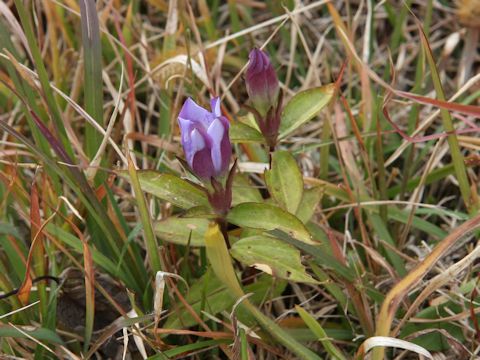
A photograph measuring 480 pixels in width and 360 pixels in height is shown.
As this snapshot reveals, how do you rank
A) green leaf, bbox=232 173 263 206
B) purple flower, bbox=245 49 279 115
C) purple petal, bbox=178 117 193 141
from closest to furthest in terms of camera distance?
1. purple petal, bbox=178 117 193 141
2. purple flower, bbox=245 49 279 115
3. green leaf, bbox=232 173 263 206

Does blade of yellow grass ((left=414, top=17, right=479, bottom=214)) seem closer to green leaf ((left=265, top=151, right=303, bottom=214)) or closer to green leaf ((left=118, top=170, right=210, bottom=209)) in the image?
green leaf ((left=265, top=151, right=303, bottom=214))

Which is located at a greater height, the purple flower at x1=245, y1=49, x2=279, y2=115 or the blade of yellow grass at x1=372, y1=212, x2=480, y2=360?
the purple flower at x1=245, y1=49, x2=279, y2=115

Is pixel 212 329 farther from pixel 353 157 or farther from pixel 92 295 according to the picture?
pixel 353 157

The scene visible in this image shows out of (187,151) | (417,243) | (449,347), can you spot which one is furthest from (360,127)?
(187,151)

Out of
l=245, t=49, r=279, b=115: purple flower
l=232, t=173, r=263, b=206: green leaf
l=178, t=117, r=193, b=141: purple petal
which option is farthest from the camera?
l=232, t=173, r=263, b=206: green leaf

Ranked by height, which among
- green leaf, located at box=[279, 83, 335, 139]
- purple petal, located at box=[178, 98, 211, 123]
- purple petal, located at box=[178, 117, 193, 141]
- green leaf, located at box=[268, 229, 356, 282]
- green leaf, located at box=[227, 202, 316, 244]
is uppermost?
purple petal, located at box=[178, 98, 211, 123]

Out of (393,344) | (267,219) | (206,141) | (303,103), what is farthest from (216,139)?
(393,344)

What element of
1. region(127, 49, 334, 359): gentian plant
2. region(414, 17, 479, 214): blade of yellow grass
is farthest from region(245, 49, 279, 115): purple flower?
region(414, 17, 479, 214): blade of yellow grass
